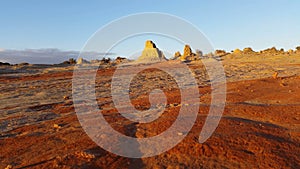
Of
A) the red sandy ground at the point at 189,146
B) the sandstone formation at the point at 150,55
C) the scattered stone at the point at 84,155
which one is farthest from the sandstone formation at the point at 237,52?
the scattered stone at the point at 84,155

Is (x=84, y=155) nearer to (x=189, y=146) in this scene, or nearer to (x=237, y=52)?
(x=189, y=146)

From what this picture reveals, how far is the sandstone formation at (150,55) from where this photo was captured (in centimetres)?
5379

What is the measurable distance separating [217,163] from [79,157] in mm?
2930

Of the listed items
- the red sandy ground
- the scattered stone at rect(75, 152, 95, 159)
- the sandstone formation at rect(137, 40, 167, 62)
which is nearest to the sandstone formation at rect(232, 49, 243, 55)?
the sandstone formation at rect(137, 40, 167, 62)

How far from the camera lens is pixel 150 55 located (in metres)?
56.8

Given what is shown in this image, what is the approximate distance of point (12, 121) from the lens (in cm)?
1110

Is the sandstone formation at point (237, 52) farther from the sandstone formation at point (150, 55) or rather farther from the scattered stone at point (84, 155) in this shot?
the scattered stone at point (84, 155)

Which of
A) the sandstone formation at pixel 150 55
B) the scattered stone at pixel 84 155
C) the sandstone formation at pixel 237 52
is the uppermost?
the sandstone formation at pixel 237 52

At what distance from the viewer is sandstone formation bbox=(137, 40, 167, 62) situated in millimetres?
53794

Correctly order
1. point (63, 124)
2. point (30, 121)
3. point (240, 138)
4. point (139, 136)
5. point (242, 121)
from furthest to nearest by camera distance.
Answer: point (30, 121)
point (63, 124)
point (242, 121)
point (139, 136)
point (240, 138)

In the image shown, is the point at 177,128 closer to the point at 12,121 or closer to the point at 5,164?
the point at 5,164

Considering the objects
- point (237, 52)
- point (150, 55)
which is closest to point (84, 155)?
point (150, 55)

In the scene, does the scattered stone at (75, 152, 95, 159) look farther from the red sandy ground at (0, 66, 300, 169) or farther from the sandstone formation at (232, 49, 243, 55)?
the sandstone formation at (232, 49, 243, 55)

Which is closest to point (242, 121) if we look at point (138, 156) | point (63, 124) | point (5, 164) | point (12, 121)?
point (138, 156)
